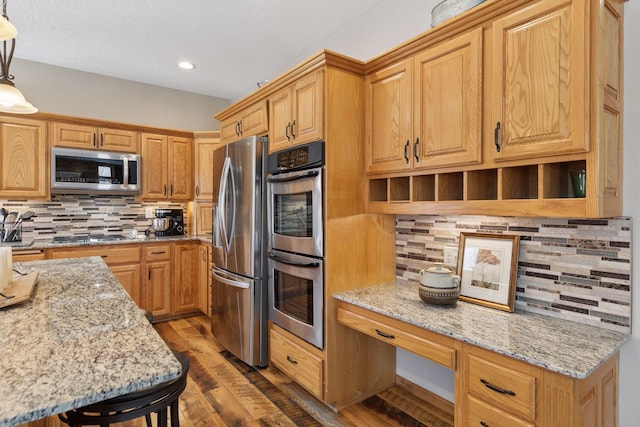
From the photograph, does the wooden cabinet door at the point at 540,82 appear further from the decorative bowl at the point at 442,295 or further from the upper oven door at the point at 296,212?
the upper oven door at the point at 296,212

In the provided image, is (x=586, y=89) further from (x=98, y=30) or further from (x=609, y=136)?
(x=98, y=30)


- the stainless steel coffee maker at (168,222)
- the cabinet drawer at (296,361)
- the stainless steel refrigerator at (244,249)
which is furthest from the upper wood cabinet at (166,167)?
the cabinet drawer at (296,361)

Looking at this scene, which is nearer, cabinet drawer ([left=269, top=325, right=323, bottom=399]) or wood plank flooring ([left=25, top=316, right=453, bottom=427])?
wood plank flooring ([left=25, top=316, right=453, bottom=427])

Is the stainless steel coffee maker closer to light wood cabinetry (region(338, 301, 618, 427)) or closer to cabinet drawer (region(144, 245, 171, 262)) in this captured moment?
cabinet drawer (region(144, 245, 171, 262))

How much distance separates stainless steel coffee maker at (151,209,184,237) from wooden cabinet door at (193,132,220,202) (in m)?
0.35

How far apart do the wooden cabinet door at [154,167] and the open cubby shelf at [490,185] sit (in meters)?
2.96

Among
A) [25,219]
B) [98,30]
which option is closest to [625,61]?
[98,30]

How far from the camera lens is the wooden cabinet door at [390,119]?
6.60ft

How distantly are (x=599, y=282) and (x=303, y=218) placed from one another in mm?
1593

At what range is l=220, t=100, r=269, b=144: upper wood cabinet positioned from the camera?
278 cm

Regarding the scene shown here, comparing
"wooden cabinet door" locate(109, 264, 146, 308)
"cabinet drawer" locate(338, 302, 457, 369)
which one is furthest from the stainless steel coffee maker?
"cabinet drawer" locate(338, 302, 457, 369)

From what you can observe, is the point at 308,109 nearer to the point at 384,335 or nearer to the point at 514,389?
the point at 384,335

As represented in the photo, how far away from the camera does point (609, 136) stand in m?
1.42

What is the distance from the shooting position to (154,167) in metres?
4.19
